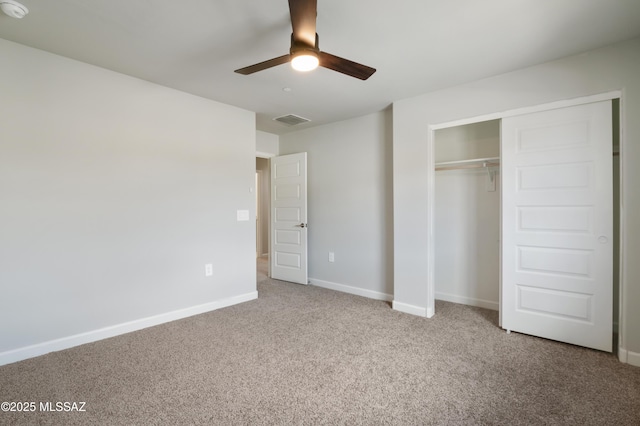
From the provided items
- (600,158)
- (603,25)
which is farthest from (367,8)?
(600,158)

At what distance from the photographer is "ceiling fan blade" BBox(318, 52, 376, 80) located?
1876mm

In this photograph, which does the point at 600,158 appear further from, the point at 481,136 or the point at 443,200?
the point at 443,200

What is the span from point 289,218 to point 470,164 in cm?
278

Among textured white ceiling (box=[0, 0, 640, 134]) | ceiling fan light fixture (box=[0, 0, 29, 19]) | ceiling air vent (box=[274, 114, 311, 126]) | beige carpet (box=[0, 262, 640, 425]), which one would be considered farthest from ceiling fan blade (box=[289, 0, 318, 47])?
ceiling air vent (box=[274, 114, 311, 126])

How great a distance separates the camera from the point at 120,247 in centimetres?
288

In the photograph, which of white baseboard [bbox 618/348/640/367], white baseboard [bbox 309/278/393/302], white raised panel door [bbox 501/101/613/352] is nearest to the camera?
white baseboard [bbox 618/348/640/367]

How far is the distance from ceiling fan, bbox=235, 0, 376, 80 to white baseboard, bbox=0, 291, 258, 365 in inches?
107

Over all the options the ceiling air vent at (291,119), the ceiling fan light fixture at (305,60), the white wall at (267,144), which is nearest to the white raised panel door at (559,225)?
the ceiling fan light fixture at (305,60)

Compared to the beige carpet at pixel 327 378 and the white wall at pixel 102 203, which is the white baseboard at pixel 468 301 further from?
the white wall at pixel 102 203

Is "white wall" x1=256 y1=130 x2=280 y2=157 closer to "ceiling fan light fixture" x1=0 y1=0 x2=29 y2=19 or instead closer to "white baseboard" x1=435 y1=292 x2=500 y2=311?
"ceiling fan light fixture" x1=0 y1=0 x2=29 y2=19

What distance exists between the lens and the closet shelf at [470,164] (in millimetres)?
3437

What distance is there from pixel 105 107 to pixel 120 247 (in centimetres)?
135

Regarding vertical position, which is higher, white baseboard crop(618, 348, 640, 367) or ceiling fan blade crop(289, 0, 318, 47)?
ceiling fan blade crop(289, 0, 318, 47)

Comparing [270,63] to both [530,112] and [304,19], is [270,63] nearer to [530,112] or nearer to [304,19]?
[304,19]
